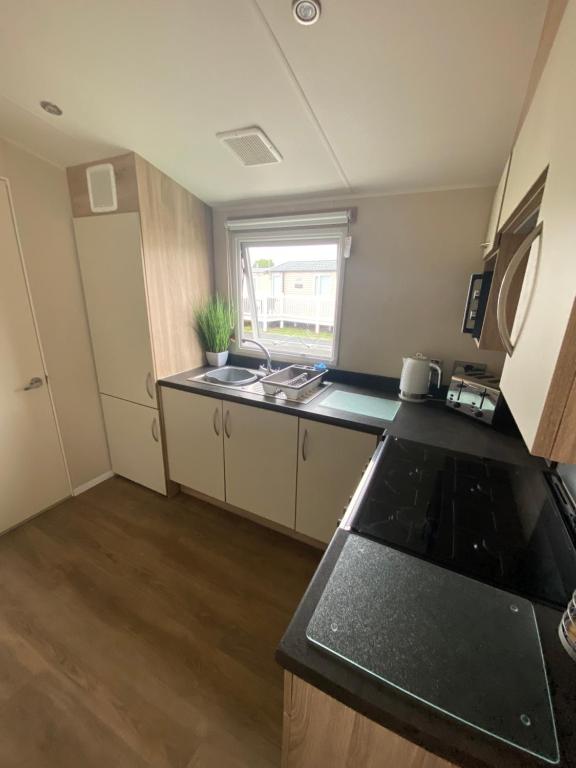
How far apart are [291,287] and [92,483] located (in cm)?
224

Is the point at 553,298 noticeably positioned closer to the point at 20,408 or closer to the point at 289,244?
the point at 289,244

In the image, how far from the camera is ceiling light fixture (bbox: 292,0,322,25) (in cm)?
90

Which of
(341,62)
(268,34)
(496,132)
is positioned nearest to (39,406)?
(268,34)

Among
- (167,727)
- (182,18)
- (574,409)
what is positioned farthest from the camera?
(167,727)

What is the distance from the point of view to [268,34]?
1017mm

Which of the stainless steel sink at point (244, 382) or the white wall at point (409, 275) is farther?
the stainless steel sink at point (244, 382)

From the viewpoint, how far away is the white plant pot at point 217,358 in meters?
2.47

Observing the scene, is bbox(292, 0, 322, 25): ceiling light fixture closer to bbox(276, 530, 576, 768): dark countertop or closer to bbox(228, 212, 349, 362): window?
bbox(228, 212, 349, 362): window

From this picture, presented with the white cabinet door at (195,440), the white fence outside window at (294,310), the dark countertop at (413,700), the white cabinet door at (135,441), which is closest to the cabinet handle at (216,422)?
the white cabinet door at (195,440)

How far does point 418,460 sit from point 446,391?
83cm

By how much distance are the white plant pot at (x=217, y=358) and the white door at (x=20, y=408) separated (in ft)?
3.63

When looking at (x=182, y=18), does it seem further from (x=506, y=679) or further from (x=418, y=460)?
(x=506, y=679)

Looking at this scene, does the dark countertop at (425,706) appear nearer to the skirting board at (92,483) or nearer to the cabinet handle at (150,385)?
the cabinet handle at (150,385)

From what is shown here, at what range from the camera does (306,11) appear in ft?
3.00
